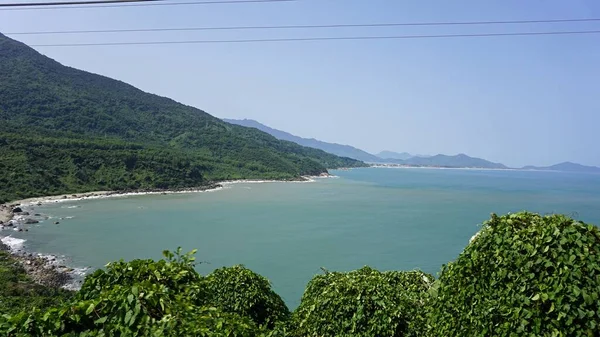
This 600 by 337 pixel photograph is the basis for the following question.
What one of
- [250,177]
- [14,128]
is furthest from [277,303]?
[250,177]

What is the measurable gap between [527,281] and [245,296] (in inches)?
154

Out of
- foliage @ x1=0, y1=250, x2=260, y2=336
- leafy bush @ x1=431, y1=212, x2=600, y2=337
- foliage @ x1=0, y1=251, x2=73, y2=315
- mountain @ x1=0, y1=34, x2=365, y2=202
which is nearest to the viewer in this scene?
foliage @ x1=0, y1=250, x2=260, y2=336

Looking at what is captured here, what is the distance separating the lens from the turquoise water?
3077cm

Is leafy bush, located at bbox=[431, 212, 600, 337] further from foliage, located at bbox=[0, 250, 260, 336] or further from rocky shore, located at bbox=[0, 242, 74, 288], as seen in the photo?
rocky shore, located at bbox=[0, 242, 74, 288]

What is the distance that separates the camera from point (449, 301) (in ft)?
12.3

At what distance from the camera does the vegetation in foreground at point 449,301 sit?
274 centimetres

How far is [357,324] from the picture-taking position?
4535mm

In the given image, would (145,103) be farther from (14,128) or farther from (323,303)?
(323,303)

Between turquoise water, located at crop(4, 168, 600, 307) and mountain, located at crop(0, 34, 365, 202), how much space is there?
23.1 ft

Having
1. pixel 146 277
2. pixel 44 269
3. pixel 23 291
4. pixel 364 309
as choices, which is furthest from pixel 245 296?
pixel 44 269

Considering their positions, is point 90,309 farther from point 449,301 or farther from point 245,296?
point 245,296

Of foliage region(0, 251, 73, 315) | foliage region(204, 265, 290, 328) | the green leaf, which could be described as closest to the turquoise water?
foliage region(0, 251, 73, 315)

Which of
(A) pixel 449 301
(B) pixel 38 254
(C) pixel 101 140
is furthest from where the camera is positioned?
(C) pixel 101 140

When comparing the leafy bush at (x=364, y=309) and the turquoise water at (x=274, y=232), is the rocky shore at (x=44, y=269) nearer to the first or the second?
the turquoise water at (x=274, y=232)
